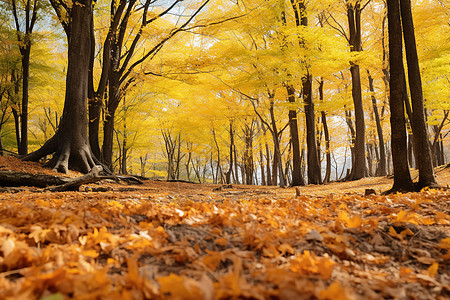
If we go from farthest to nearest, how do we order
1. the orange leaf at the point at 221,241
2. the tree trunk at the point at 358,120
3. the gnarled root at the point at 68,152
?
the tree trunk at the point at 358,120, the gnarled root at the point at 68,152, the orange leaf at the point at 221,241

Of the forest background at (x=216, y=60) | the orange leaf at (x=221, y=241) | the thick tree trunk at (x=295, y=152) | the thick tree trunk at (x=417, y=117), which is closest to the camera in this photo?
the orange leaf at (x=221, y=241)

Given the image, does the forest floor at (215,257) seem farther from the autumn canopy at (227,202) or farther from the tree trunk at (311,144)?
Result: the tree trunk at (311,144)

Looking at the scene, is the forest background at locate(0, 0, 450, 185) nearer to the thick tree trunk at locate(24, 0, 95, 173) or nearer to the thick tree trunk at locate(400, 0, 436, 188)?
the thick tree trunk at locate(24, 0, 95, 173)

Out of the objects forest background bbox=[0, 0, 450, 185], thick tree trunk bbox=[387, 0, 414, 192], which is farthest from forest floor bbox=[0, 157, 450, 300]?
forest background bbox=[0, 0, 450, 185]

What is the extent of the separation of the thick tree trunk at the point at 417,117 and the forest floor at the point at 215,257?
9.78ft

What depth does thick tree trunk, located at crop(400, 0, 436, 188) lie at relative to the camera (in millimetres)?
4691

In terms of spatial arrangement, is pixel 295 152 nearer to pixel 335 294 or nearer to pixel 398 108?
pixel 398 108

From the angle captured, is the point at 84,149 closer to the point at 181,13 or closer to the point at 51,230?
the point at 181,13

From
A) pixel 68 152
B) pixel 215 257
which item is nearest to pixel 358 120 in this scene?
pixel 68 152

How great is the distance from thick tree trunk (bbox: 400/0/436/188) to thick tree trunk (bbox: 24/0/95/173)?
7.31 meters

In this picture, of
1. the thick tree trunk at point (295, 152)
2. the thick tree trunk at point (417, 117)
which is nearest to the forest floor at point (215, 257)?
the thick tree trunk at point (417, 117)

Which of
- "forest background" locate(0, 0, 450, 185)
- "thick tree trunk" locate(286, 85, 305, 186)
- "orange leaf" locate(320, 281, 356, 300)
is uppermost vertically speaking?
"forest background" locate(0, 0, 450, 185)

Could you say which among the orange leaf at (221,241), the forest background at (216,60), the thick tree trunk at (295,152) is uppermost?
the forest background at (216,60)

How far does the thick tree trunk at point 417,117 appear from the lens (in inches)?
185
